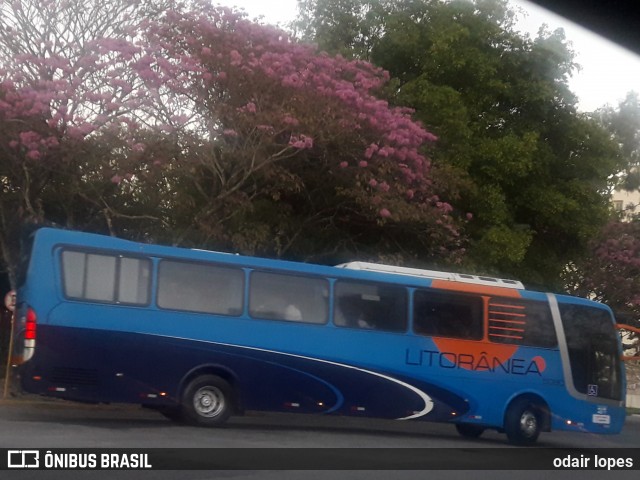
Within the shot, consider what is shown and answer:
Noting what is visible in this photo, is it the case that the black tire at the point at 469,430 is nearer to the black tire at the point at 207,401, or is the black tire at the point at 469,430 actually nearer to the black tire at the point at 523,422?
the black tire at the point at 523,422

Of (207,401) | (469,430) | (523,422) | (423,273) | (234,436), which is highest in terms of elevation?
(423,273)

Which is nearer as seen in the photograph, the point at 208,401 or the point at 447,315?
the point at 208,401

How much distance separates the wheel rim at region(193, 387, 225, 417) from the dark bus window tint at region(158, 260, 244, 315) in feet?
4.04

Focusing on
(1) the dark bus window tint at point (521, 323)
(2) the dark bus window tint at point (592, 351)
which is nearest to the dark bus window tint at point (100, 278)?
(1) the dark bus window tint at point (521, 323)

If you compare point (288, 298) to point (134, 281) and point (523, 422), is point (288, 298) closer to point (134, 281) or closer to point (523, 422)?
point (134, 281)

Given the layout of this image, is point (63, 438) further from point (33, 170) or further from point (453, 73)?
point (453, 73)

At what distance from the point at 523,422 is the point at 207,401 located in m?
5.84

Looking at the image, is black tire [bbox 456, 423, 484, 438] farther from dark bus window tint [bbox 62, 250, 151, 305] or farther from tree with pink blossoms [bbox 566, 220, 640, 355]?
tree with pink blossoms [bbox 566, 220, 640, 355]

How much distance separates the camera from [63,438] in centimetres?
1173

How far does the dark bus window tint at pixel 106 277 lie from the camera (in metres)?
14.2

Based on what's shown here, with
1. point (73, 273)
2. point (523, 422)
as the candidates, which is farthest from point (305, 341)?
point (523, 422)

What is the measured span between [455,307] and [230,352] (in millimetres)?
4186

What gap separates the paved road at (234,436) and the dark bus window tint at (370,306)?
183 cm

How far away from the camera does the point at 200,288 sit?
594 inches
